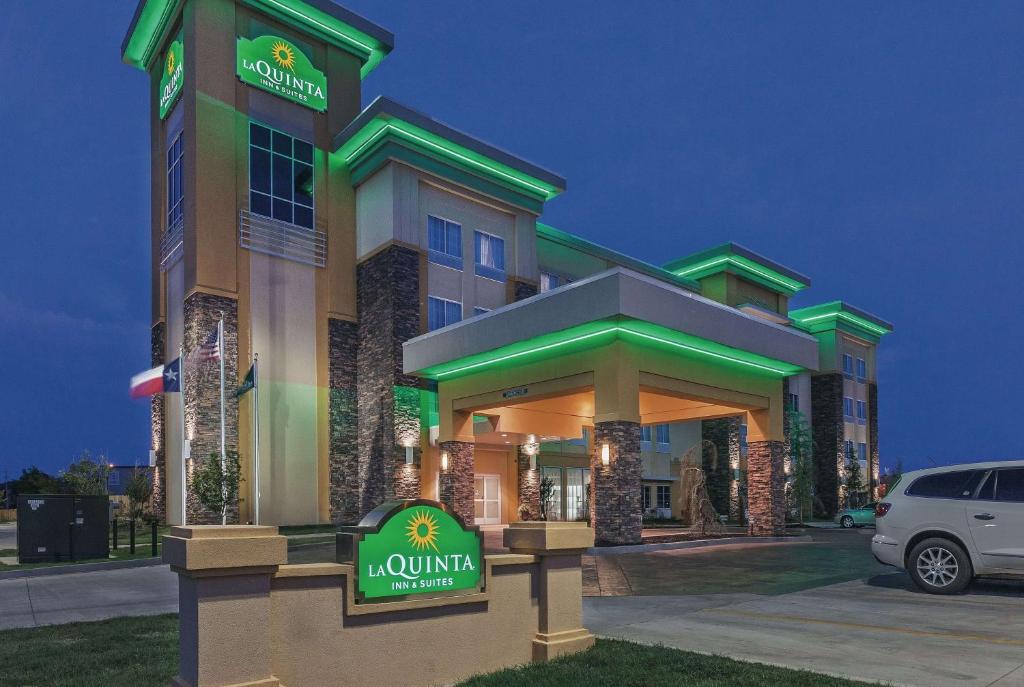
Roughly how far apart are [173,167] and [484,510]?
1964 centimetres

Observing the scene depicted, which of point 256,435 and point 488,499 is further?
point 488,499

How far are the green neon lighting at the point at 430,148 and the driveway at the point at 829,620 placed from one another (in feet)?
67.0

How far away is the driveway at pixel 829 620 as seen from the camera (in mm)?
7223

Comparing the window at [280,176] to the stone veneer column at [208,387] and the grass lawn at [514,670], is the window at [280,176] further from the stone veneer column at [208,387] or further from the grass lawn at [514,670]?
the grass lawn at [514,670]

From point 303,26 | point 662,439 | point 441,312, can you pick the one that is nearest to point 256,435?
point 441,312

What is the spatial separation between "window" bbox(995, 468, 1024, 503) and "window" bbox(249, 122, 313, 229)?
2595 centimetres

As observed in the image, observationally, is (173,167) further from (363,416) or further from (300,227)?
(363,416)

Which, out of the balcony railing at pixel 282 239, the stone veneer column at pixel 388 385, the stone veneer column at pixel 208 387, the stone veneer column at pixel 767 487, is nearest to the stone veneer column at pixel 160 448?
the stone veneer column at pixel 208 387

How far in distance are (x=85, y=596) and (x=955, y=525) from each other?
47.0 feet

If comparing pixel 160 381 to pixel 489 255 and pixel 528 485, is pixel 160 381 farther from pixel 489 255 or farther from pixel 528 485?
pixel 528 485

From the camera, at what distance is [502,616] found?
7359 mm

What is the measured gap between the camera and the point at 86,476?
30531 millimetres

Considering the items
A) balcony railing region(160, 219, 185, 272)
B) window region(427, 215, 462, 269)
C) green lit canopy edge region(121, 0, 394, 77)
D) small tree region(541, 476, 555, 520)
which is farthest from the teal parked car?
balcony railing region(160, 219, 185, 272)

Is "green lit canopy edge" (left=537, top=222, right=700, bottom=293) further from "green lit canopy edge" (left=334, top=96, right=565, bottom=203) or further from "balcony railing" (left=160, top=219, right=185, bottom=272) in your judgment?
"balcony railing" (left=160, top=219, right=185, bottom=272)
